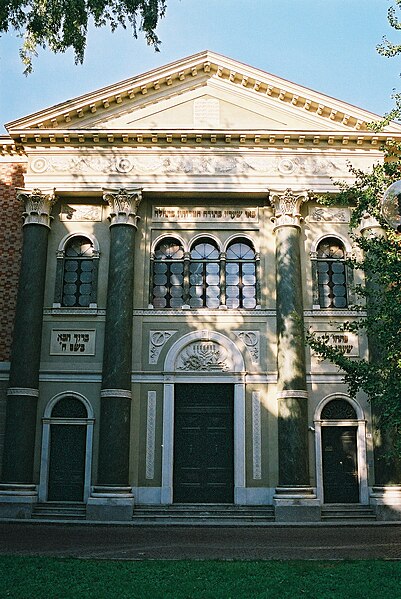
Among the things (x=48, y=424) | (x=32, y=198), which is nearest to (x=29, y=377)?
(x=48, y=424)

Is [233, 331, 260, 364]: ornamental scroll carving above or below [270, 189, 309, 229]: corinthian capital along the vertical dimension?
below

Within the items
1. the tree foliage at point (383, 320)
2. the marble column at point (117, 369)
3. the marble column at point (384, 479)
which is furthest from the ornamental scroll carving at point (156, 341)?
the tree foliage at point (383, 320)

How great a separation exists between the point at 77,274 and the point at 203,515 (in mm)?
7661

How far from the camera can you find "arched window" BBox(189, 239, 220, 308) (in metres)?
19.5

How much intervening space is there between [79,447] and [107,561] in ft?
27.7

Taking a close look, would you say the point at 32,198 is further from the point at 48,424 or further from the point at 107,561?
the point at 107,561

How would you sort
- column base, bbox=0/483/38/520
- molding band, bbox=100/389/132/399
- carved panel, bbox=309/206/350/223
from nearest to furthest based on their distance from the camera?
column base, bbox=0/483/38/520 < molding band, bbox=100/389/132/399 < carved panel, bbox=309/206/350/223

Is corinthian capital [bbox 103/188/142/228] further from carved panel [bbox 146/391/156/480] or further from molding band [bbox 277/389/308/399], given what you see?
molding band [bbox 277/389/308/399]

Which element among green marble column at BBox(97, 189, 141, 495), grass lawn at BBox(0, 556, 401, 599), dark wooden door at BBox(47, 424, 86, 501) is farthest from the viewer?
dark wooden door at BBox(47, 424, 86, 501)

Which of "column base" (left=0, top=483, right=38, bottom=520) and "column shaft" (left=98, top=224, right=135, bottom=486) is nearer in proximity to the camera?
"column base" (left=0, top=483, right=38, bottom=520)

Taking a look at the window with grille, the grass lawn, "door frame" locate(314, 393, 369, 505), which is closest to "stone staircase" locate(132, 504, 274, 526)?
"door frame" locate(314, 393, 369, 505)

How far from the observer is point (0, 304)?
1958cm

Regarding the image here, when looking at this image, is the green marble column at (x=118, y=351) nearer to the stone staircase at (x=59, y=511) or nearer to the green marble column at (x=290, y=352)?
the stone staircase at (x=59, y=511)

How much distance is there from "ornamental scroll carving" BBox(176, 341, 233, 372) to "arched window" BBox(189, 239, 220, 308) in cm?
Result: 128
